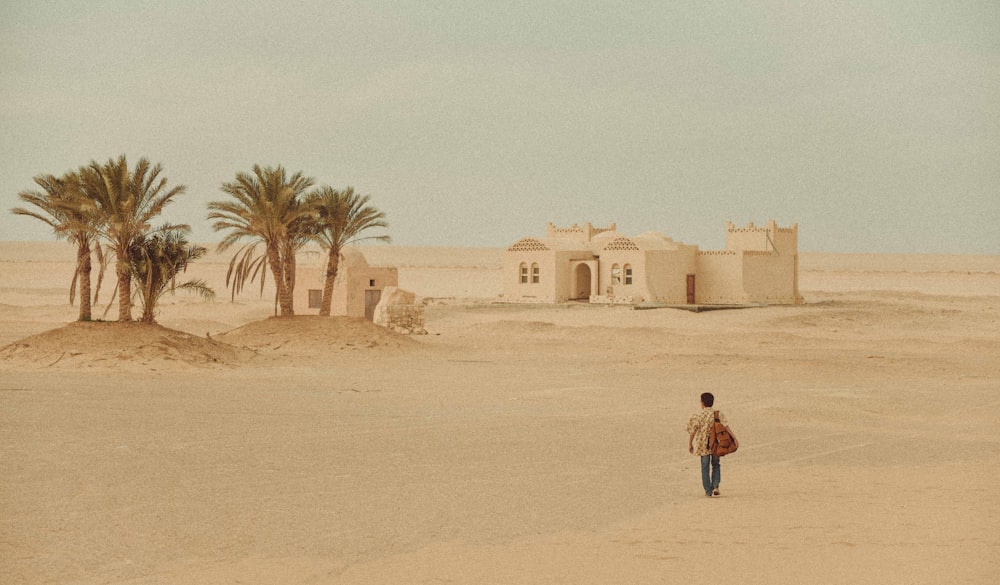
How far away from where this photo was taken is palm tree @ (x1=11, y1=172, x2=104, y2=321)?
83.8 feet

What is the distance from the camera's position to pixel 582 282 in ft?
164

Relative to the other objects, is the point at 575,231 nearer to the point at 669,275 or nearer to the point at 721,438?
the point at 669,275

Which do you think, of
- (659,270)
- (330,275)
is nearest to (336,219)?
(330,275)

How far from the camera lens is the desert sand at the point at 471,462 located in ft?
30.7

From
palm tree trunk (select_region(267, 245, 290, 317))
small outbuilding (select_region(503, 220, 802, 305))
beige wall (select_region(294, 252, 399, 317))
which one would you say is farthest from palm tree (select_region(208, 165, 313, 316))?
small outbuilding (select_region(503, 220, 802, 305))

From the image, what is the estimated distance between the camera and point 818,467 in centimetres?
1391

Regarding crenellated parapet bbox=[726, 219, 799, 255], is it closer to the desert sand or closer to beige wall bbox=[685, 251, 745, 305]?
beige wall bbox=[685, 251, 745, 305]

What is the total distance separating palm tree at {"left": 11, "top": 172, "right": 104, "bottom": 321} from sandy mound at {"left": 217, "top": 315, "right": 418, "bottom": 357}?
14.9ft

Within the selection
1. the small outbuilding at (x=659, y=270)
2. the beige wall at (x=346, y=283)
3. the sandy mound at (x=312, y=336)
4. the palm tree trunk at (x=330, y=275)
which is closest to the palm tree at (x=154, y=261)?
the sandy mound at (x=312, y=336)

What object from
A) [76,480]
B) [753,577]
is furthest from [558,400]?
[753,577]

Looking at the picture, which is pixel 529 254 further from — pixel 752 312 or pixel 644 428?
pixel 644 428

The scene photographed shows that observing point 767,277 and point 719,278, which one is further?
point 719,278

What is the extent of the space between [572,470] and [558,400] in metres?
7.23

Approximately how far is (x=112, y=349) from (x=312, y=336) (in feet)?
21.4
